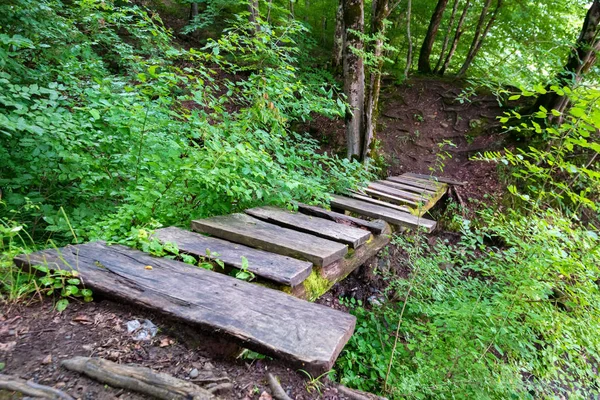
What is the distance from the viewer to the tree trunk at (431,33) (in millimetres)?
9609

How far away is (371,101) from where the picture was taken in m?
5.85

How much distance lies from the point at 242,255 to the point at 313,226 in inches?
32.2

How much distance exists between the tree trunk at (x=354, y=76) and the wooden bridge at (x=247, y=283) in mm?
3617

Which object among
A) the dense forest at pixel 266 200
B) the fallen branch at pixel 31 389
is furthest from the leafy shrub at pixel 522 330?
the fallen branch at pixel 31 389

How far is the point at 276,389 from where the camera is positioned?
1.04 meters

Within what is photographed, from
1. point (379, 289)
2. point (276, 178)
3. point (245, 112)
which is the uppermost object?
point (245, 112)

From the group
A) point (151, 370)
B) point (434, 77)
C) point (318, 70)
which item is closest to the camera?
point (151, 370)

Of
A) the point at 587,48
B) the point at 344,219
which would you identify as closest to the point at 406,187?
the point at 344,219

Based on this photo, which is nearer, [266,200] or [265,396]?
[265,396]

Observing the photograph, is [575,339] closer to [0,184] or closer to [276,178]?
[276,178]

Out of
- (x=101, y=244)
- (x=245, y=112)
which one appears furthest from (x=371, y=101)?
(x=101, y=244)

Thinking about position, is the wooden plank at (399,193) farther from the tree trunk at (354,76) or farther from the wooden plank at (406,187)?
the tree trunk at (354,76)

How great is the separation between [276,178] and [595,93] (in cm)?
229

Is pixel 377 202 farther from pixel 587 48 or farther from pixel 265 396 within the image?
pixel 587 48
